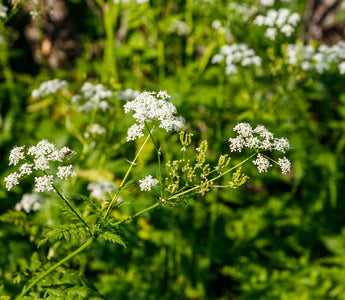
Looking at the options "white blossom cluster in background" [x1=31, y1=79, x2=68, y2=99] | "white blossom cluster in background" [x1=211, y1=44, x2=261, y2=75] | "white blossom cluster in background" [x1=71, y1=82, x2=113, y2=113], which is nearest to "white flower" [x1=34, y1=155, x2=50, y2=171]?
"white blossom cluster in background" [x1=71, y1=82, x2=113, y2=113]

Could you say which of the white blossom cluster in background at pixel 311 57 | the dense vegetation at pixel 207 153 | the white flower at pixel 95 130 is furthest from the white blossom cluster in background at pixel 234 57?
the white flower at pixel 95 130

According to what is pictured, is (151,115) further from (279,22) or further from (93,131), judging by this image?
(279,22)

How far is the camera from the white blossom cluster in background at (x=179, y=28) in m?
5.19

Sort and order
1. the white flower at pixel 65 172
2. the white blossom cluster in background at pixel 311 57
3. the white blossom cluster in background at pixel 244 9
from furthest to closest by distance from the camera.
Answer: the white blossom cluster in background at pixel 244 9 → the white blossom cluster in background at pixel 311 57 → the white flower at pixel 65 172

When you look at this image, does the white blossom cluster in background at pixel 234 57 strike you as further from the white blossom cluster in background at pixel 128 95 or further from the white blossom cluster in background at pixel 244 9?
the white blossom cluster in background at pixel 128 95

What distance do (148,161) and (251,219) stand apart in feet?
5.66

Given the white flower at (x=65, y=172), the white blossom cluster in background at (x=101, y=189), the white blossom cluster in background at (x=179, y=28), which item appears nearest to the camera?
the white flower at (x=65, y=172)

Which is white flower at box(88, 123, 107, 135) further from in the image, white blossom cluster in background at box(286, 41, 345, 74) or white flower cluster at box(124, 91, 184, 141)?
white blossom cluster in background at box(286, 41, 345, 74)

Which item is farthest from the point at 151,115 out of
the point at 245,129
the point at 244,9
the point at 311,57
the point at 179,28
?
the point at 179,28

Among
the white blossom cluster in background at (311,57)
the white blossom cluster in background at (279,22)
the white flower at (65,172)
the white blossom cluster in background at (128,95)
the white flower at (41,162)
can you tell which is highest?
the white blossom cluster in background at (279,22)

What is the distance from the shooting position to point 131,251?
4.56m

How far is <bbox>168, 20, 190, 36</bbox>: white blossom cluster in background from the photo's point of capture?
17.0 feet

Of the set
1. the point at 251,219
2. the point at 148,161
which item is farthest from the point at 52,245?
the point at 251,219

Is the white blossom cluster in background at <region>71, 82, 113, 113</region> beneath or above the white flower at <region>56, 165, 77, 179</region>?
above
